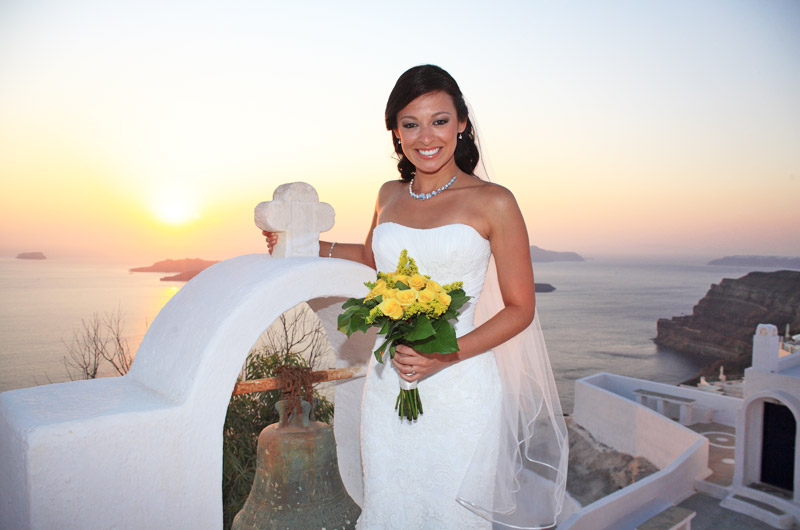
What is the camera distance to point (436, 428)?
242 centimetres

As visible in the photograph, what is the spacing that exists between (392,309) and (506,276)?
65 cm

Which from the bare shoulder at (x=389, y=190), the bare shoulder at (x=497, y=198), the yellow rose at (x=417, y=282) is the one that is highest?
the bare shoulder at (x=389, y=190)

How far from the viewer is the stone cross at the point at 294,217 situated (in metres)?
2.65

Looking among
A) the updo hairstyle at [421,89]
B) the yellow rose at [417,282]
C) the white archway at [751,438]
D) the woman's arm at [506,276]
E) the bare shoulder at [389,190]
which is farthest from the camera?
the white archway at [751,438]

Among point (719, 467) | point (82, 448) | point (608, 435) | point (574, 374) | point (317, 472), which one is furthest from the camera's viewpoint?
point (574, 374)

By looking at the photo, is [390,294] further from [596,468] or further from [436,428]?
[596,468]

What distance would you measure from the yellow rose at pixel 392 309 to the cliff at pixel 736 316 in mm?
54042

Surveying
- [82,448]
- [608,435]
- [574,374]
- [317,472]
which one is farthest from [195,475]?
[574,374]

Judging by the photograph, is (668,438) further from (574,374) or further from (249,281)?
(574,374)

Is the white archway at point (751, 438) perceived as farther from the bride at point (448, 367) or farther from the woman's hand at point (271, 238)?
the woman's hand at point (271, 238)

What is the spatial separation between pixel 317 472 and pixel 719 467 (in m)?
16.1

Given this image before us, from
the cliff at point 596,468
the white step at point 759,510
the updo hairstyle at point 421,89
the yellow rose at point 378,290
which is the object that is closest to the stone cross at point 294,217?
the updo hairstyle at point 421,89

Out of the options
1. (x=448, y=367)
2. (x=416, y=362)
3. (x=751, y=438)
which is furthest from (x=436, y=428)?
(x=751, y=438)

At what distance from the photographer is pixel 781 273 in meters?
49.7
